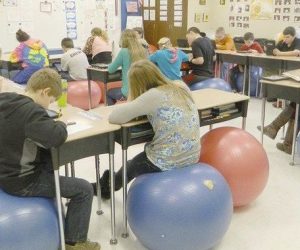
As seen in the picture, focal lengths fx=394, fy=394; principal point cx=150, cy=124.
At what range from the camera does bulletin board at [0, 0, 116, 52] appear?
A: 738 cm

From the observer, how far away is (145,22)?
33.9 ft

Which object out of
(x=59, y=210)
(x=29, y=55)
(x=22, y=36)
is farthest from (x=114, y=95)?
(x=59, y=210)

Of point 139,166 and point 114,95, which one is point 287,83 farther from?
point 114,95

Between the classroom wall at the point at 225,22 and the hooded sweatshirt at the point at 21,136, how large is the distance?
7.51 metres

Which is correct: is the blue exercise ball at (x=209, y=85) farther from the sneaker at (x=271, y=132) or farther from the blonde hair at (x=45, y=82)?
the blonde hair at (x=45, y=82)

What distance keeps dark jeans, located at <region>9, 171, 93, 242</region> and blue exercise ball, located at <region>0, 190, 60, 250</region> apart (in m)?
0.07

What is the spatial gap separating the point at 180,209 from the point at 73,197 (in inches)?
26.0

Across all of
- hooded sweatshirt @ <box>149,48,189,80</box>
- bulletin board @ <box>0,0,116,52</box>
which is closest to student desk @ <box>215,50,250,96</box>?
hooded sweatshirt @ <box>149,48,189,80</box>

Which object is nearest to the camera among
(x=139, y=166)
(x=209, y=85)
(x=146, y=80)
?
(x=146, y=80)

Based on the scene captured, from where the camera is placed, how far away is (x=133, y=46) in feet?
15.7

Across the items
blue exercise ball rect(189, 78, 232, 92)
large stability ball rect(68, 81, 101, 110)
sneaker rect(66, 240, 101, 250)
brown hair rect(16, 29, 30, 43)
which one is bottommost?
sneaker rect(66, 240, 101, 250)

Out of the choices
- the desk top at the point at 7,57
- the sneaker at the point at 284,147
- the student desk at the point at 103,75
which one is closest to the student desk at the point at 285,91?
the sneaker at the point at 284,147

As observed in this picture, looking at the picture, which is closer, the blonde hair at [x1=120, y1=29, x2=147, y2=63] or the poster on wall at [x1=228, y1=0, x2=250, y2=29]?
the blonde hair at [x1=120, y1=29, x2=147, y2=63]

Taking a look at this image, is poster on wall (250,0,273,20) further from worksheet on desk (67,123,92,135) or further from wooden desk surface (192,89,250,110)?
worksheet on desk (67,123,92,135)
